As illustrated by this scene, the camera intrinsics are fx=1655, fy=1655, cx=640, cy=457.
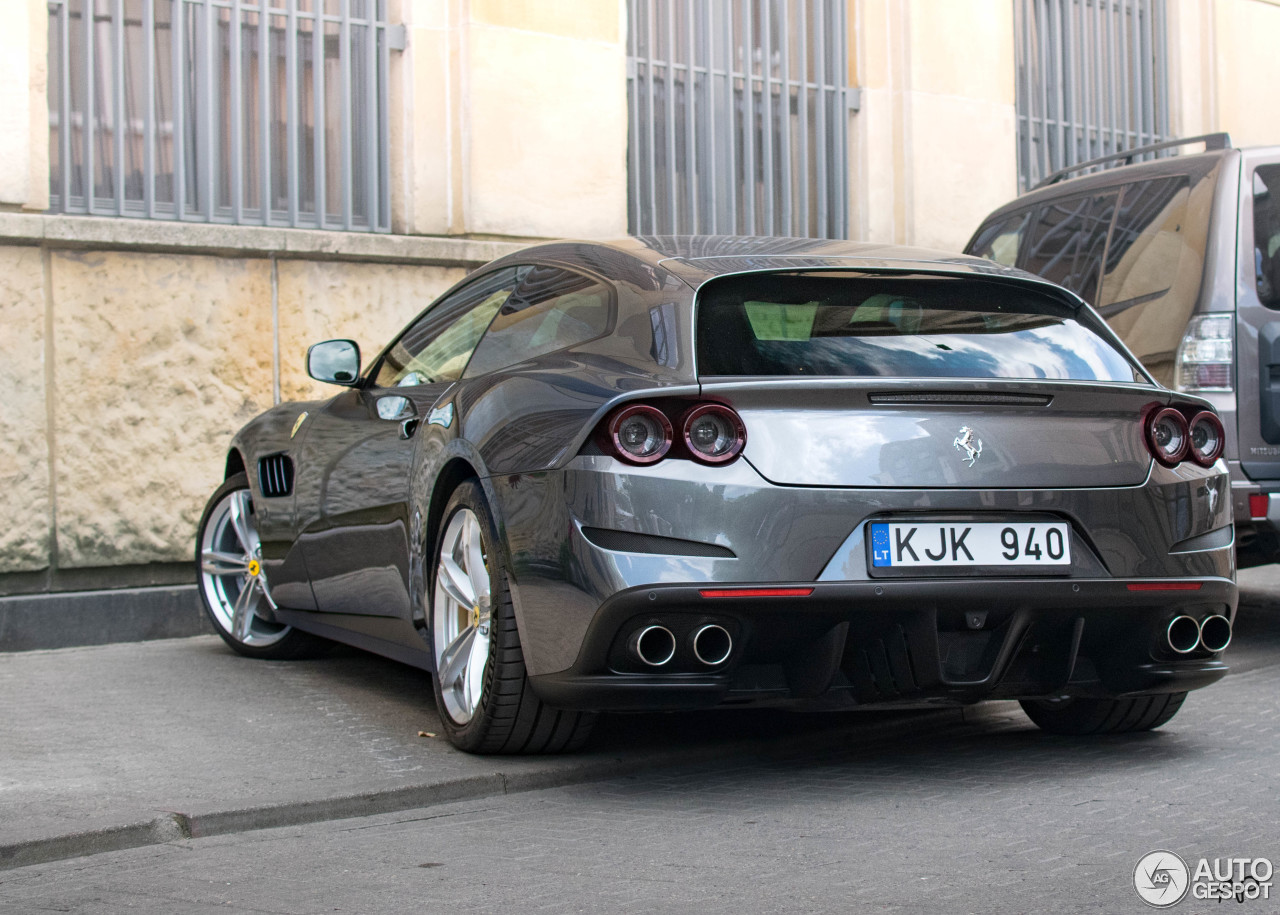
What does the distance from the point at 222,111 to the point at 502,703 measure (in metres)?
5.40

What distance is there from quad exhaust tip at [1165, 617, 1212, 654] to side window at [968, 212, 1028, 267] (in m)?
4.11

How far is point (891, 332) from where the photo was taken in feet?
14.8

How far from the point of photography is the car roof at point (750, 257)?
465 centimetres

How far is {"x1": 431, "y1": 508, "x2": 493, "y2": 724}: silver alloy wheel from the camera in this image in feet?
15.6

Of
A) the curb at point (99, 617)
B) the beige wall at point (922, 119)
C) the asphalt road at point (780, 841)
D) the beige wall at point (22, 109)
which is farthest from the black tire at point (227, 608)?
the beige wall at point (922, 119)

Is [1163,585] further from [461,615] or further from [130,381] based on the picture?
[130,381]

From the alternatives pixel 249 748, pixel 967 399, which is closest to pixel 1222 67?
pixel 967 399

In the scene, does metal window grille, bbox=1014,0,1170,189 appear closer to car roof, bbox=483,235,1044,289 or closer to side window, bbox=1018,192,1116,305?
side window, bbox=1018,192,1116,305

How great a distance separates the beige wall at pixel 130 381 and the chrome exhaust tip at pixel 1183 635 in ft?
17.7

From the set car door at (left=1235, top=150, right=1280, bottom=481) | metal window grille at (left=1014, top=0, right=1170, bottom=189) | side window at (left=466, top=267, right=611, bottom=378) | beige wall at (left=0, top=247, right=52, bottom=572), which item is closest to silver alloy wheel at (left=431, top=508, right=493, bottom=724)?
side window at (left=466, top=267, right=611, bottom=378)

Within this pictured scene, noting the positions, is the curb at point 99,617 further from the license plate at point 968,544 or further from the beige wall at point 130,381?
the license plate at point 968,544

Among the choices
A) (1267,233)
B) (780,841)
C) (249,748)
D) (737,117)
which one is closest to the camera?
(780,841)

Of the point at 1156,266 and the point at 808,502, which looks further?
the point at 1156,266

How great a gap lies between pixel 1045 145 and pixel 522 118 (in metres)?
4.96
